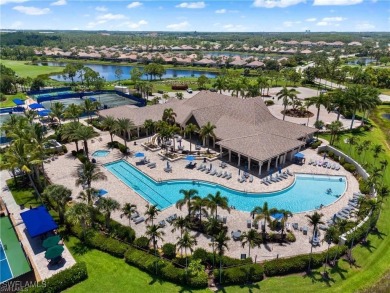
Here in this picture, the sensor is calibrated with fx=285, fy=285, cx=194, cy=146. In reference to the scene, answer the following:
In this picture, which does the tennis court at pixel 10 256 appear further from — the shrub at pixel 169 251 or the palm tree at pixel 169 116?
the palm tree at pixel 169 116

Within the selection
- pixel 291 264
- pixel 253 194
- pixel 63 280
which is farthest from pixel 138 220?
pixel 291 264

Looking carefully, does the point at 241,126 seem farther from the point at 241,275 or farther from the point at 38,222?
the point at 38,222

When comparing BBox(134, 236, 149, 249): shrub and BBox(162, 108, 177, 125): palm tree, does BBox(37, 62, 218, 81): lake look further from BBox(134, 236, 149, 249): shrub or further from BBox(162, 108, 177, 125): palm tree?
BBox(134, 236, 149, 249): shrub

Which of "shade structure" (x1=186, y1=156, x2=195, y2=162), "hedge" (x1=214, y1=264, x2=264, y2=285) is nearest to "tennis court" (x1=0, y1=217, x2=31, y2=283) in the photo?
"hedge" (x1=214, y1=264, x2=264, y2=285)

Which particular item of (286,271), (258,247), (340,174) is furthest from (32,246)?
(340,174)

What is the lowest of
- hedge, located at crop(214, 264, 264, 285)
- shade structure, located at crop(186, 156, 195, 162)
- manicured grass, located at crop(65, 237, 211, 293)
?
manicured grass, located at crop(65, 237, 211, 293)
